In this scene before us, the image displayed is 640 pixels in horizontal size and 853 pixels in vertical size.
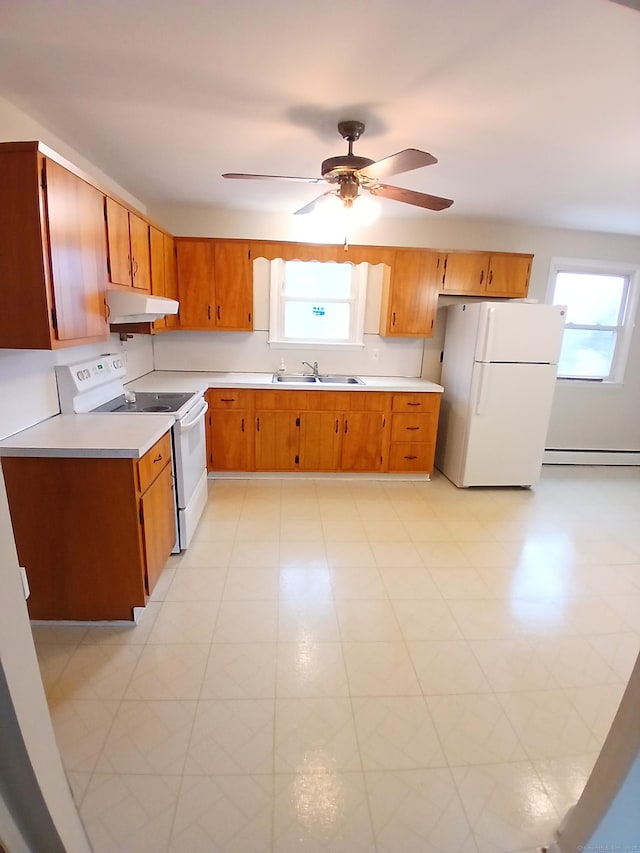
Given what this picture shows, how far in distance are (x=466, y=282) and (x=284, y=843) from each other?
13.1ft

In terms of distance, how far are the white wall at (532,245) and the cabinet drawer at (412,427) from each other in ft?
2.27

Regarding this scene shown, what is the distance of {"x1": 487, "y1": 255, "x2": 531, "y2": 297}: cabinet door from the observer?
3.87m

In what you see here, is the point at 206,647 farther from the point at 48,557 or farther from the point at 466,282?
the point at 466,282

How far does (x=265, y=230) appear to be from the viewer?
388 cm

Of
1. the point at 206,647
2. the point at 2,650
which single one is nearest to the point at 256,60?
the point at 2,650

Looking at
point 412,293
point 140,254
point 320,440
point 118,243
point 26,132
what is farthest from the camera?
point 412,293

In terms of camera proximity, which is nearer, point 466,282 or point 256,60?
point 256,60

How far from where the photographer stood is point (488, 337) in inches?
135

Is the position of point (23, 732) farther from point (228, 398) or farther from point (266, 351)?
point (266, 351)

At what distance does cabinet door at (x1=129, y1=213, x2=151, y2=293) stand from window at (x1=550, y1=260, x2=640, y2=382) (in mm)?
3749

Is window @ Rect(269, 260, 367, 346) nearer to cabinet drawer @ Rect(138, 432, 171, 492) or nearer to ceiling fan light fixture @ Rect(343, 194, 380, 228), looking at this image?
ceiling fan light fixture @ Rect(343, 194, 380, 228)

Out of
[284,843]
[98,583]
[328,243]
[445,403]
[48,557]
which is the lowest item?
[284,843]

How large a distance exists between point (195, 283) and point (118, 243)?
4.26ft

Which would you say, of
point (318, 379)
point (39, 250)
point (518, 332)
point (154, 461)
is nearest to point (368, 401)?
point (318, 379)
